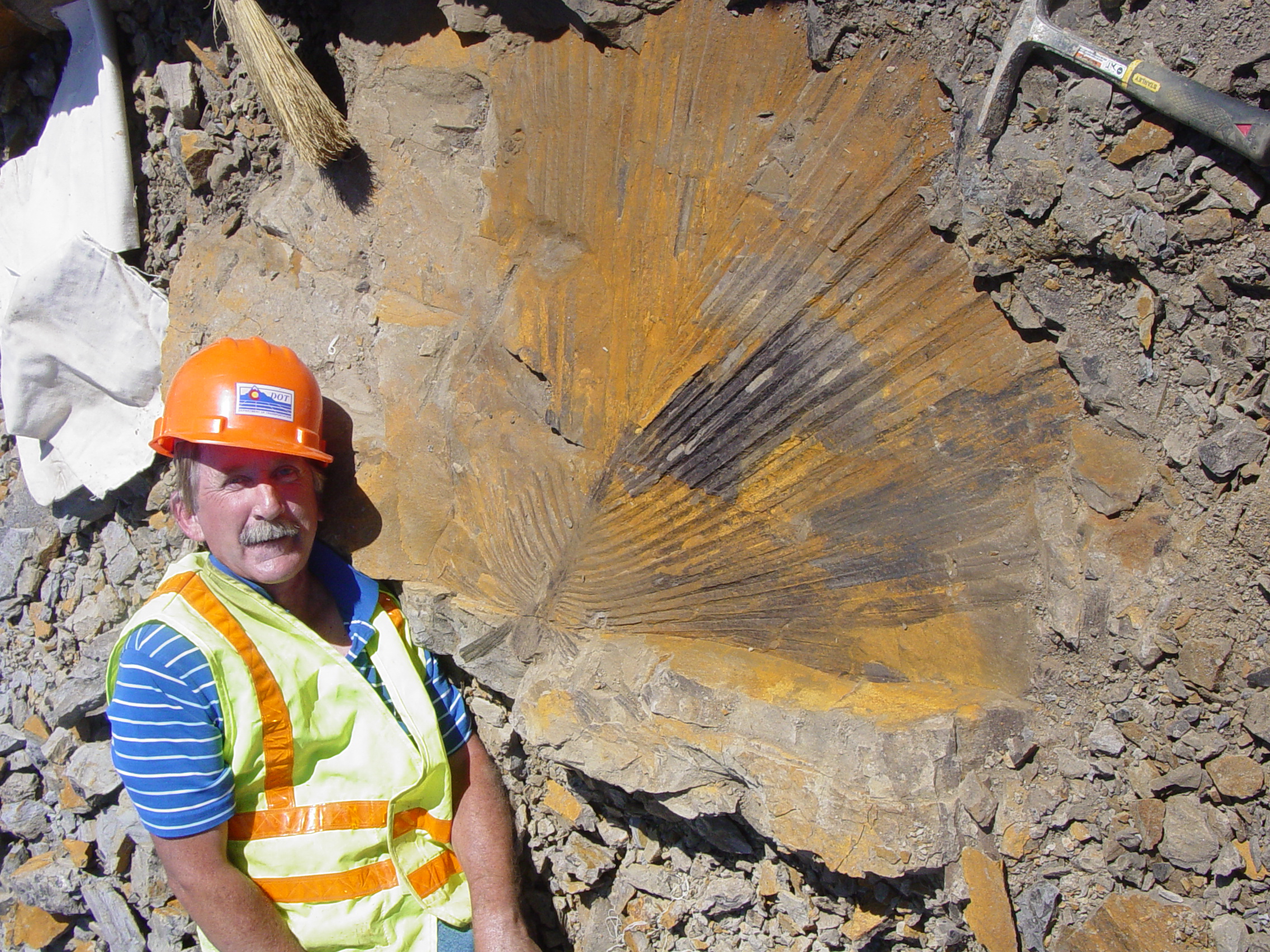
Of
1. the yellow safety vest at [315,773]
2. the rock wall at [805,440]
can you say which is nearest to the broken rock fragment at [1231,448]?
the rock wall at [805,440]

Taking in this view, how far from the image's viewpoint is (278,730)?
176 cm

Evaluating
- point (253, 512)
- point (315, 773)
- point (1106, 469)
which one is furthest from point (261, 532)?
point (1106, 469)

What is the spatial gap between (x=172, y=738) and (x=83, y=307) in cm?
154

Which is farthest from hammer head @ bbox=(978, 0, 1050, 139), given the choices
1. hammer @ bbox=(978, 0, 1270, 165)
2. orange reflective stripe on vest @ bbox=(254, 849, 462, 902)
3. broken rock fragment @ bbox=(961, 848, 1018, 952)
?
orange reflective stripe on vest @ bbox=(254, 849, 462, 902)

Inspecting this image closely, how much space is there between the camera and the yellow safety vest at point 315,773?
5.75ft

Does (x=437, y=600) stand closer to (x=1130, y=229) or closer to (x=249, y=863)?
(x=249, y=863)

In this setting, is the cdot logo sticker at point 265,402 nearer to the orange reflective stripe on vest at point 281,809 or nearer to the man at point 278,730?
the man at point 278,730

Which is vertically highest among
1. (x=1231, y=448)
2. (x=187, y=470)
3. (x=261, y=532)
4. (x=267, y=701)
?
(x=1231, y=448)

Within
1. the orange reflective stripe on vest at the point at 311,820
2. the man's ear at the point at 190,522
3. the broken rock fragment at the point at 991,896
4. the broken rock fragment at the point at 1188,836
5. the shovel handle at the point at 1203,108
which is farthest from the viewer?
the man's ear at the point at 190,522

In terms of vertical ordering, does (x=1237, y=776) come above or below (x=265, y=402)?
below

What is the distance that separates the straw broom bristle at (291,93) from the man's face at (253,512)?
83 cm

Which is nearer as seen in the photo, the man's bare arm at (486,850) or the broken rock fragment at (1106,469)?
the broken rock fragment at (1106,469)

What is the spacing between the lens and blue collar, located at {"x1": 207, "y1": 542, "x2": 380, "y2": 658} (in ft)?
6.58

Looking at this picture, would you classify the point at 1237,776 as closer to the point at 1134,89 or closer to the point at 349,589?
the point at 1134,89
